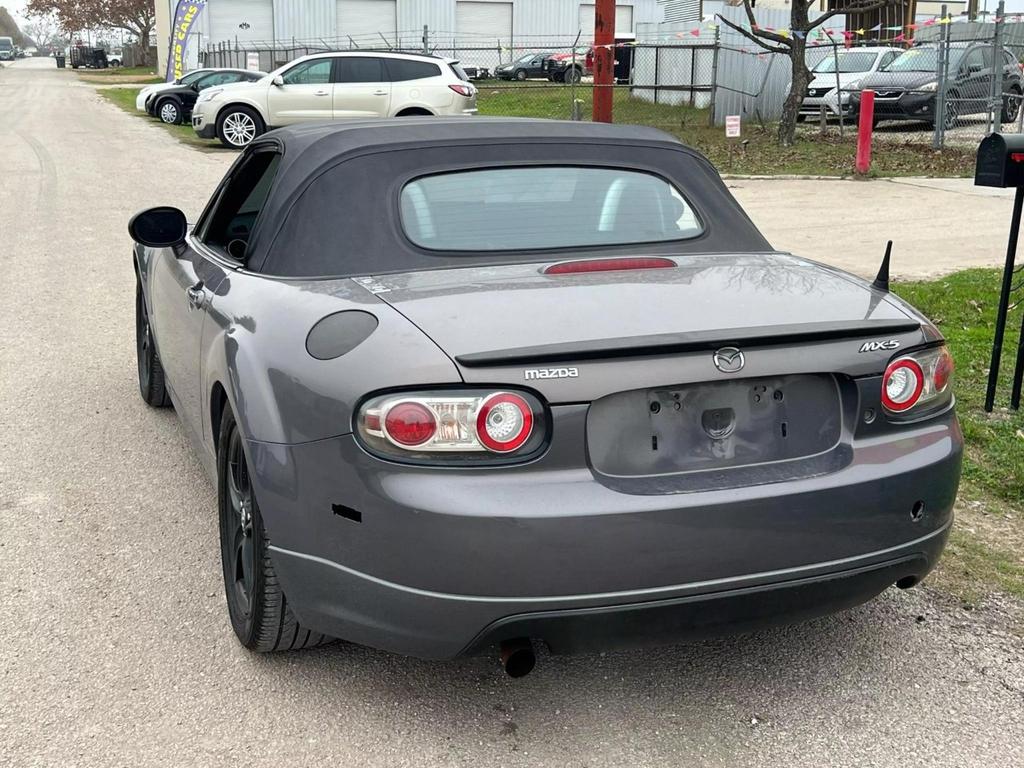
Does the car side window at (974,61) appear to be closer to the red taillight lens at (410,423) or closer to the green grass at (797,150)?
the green grass at (797,150)

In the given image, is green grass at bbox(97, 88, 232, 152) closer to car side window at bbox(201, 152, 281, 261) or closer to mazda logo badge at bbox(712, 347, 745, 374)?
car side window at bbox(201, 152, 281, 261)

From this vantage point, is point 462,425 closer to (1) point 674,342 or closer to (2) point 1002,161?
(1) point 674,342

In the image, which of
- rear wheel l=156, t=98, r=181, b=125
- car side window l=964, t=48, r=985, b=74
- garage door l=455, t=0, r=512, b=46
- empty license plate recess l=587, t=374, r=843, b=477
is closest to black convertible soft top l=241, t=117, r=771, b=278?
empty license plate recess l=587, t=374, r=843, b=477

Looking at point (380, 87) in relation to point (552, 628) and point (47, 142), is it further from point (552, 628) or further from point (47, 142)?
point (552, 628)

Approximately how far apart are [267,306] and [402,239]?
1.60ft

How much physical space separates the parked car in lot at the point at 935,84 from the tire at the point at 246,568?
64.1 ft

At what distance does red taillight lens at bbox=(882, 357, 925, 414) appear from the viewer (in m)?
3.04

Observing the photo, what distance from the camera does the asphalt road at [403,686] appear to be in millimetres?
2945

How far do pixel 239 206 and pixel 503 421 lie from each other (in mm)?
2257

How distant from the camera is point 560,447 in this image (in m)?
2.73

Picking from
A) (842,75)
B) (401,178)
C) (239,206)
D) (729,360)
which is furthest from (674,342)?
(842,75)

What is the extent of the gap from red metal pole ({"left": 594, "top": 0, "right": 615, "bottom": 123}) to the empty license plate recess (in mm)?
13511

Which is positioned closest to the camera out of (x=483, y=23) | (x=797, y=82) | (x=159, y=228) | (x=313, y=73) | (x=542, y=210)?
(x=542, y=210)

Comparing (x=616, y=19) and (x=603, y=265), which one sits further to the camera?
(x=616, y=19)
